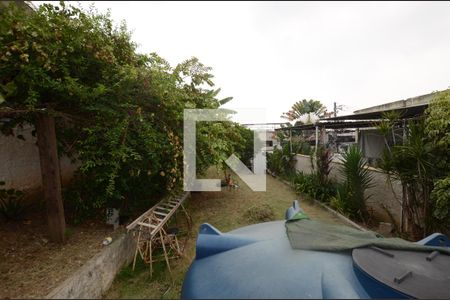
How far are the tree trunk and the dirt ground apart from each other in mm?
349

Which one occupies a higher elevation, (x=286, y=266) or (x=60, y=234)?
(x=286, y=266)

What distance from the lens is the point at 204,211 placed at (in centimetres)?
782

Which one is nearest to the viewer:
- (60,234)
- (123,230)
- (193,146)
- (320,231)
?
(320,231)

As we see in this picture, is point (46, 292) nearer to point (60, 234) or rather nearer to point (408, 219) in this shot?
point (60, 234)

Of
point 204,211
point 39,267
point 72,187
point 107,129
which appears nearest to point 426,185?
point 204,211

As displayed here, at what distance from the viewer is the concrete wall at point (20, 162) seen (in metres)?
4.96

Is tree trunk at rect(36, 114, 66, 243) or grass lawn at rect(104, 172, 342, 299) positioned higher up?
tree trunk at rect(36, 114, 66, 243)

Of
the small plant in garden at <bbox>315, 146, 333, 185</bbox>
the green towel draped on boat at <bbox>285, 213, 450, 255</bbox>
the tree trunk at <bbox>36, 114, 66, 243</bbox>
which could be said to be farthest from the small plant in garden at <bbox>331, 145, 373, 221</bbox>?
the tree trunk at <bbox>36, 114, 66, 243</bbox>

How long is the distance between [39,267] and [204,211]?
4.68 metres

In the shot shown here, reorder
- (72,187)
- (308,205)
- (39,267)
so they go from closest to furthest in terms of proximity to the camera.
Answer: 1. (39,267)
2. (72,187)
3. (308,205)

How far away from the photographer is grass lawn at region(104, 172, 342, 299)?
13.1 feet

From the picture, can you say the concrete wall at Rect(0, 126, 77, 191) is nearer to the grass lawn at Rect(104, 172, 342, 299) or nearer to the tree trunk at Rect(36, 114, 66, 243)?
the tree trunk at Rect(36, 114, 66, 243)

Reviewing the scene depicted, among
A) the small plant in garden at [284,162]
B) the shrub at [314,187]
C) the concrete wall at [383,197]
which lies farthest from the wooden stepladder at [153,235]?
the small plant in garden at [284,162]

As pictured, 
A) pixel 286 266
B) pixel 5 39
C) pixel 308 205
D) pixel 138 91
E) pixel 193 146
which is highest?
pixel 5 39
